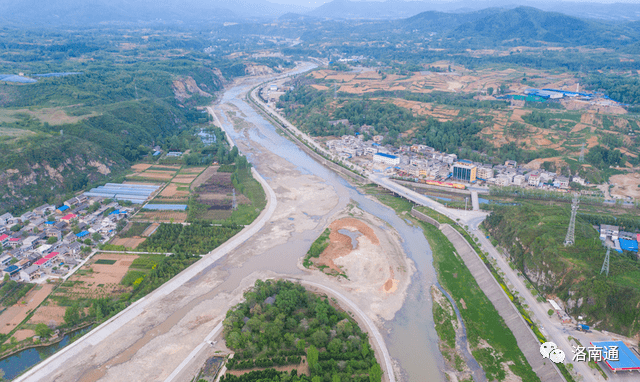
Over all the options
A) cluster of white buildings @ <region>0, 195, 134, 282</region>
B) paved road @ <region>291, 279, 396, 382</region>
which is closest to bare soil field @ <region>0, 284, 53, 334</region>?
cluster of white buildings @ <region>0, 195, 134, 282</region>

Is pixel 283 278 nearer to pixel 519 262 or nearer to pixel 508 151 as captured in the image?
pixel 519 262

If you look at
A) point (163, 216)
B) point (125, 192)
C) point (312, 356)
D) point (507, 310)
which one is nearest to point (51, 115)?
point (125, 192)

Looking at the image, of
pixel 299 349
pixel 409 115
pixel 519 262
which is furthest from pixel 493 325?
pixel 409 115

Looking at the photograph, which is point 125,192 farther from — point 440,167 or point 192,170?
point 440,167

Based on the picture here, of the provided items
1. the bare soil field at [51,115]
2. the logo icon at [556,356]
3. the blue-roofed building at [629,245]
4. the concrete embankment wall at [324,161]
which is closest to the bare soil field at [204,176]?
the concrete embankment wall at [324,161]

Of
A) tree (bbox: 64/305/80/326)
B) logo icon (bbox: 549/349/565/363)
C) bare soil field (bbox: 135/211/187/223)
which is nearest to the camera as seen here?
logo icon (bbox: 549/349/565/363)

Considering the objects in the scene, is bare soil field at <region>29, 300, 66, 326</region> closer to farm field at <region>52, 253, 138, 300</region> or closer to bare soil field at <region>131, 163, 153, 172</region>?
farm field at <region>52, 253, 138, 300</region>

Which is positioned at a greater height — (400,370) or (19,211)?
(19,211)

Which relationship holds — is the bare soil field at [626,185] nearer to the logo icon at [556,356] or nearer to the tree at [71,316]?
the logo icon at [556,356]
